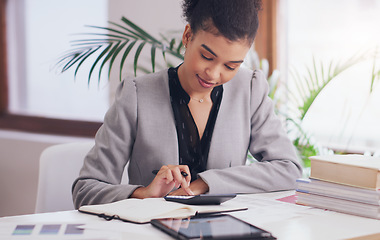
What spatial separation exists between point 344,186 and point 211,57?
0.53 metres

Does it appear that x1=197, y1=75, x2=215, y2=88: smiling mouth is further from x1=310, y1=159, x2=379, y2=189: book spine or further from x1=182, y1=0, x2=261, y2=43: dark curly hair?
x1=310, y1=159, x2=379, y2=189: book spine

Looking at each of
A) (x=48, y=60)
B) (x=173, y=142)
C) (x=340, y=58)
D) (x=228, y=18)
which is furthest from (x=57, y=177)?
(x=48, y=60)

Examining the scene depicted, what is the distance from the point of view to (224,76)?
5.33 feet

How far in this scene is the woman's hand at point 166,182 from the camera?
1461 mm

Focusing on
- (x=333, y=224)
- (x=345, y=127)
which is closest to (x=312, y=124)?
(x=345, y=127)

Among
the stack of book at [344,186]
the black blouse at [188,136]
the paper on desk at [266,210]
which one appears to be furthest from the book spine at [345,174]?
the black blouse at [188,136]

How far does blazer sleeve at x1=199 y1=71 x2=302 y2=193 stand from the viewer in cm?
163

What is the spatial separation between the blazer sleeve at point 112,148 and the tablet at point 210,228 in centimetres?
52

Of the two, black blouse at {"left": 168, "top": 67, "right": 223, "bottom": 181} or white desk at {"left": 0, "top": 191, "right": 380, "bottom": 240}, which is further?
black blouse at {"left": 168, "top": 67, "right": 223, "bottom": 181}

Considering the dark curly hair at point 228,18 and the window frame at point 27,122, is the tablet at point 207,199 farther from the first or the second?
the window frame at point 27,122

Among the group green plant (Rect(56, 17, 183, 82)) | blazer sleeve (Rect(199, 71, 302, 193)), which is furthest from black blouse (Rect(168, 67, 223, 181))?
green plant (Rect(56, 17, 183, 82))

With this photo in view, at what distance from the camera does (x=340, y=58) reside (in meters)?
2.53

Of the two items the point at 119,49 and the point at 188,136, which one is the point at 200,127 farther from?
the point at 119,49

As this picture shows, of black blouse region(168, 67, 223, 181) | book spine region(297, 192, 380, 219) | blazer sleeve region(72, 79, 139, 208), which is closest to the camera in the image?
book spine region(297, 192, 380, 219)
